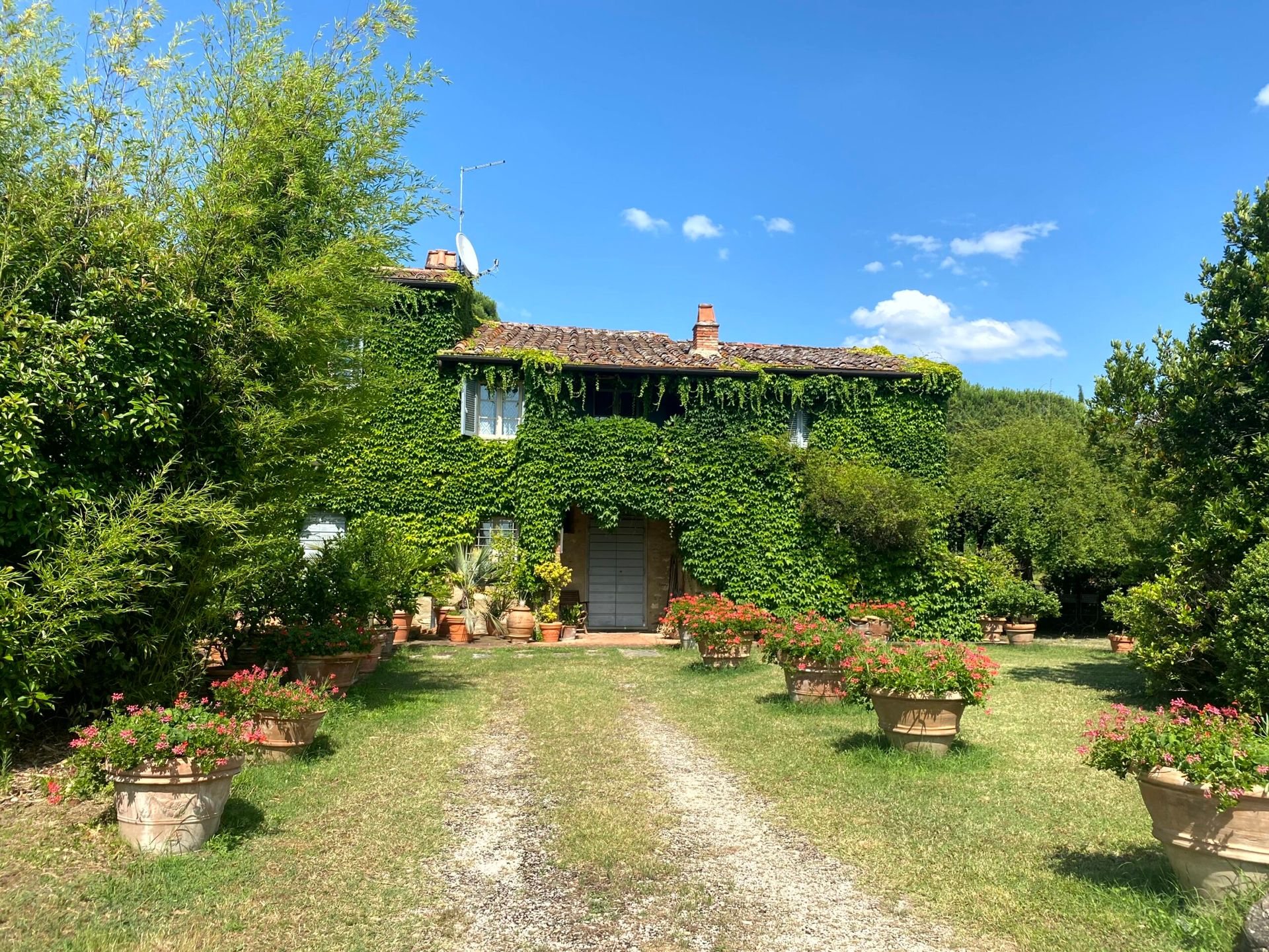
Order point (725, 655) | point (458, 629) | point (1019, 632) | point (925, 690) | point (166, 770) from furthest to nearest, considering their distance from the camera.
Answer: point (1019, 632), point (458, 629), point (725, 655), point (925, 690), point (166, 770)

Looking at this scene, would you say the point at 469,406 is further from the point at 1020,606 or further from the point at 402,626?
the point at 1020,606

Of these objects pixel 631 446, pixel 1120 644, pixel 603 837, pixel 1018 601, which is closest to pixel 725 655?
pixel 631 446

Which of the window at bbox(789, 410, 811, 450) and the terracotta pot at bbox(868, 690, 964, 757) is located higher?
the window at bbox(789, 410, 811, 450)

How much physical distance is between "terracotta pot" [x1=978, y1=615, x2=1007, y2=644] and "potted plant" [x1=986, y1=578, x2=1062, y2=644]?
8cm

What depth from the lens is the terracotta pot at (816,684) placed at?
9250mm

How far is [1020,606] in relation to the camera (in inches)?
667

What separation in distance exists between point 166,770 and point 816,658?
6.53m

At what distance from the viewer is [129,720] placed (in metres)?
4.66

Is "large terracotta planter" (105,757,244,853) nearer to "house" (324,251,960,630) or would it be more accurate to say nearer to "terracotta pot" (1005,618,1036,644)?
"house" (324,251,960,630)

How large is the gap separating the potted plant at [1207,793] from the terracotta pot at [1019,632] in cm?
1420

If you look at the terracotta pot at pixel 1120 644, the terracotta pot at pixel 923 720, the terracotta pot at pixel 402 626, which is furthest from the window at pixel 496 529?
the terracotta pot at pixel 1120 644

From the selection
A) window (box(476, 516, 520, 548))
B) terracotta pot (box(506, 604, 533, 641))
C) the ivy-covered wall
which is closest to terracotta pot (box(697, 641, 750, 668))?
the ivy-covered wall

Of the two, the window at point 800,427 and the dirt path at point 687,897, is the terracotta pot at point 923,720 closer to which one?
the dirt path at point 687,897

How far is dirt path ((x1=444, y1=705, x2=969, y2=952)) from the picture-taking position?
3859 mm
